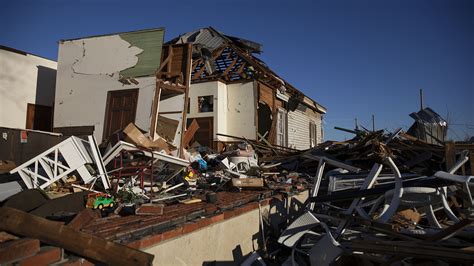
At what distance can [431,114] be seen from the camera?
47.2 ft

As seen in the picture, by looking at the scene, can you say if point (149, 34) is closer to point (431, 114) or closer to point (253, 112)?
point (253, 112)

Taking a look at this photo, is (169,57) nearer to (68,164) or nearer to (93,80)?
(93,80)

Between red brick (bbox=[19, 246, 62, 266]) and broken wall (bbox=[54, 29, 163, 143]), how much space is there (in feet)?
23.4

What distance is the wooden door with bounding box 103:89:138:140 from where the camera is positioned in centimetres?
932

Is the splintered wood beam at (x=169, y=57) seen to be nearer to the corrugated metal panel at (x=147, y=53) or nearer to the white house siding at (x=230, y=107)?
the corrugated metal panel at (x=147, y=53)

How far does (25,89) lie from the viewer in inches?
436

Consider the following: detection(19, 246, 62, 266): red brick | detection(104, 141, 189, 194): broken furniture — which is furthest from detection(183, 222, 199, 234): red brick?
detection(104, 141, 189, 194): broken furniture

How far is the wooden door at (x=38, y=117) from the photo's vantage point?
36.6ft

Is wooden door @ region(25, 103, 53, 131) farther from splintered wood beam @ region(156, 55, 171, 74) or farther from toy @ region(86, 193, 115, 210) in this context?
toy @ region(86, 193, 115, 210)

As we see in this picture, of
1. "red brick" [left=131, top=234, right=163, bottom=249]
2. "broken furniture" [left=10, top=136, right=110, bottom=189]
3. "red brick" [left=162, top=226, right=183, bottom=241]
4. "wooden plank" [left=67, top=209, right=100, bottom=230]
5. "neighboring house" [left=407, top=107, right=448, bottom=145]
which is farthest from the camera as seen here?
"neighboring house" [left=407, top=107, right=448, bottom=145]

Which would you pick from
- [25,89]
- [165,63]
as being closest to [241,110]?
[165,63]

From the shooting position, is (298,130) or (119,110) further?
(298,130)

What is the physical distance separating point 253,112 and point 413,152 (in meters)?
6.60

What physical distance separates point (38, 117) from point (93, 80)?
336 cm
